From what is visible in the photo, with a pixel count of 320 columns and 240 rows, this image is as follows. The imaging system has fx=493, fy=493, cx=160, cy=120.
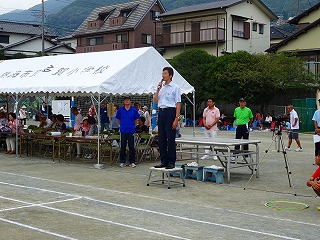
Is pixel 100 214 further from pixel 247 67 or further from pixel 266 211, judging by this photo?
pixel 247 67

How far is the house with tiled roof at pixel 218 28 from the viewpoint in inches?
1730

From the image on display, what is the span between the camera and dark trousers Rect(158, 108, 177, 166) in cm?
944

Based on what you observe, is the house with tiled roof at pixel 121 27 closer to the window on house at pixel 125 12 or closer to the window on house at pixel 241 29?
the window on house at pixel 125 12

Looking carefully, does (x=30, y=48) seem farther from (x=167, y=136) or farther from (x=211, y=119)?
(x=167, y=136)

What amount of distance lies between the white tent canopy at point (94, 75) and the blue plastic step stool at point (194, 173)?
307 cm

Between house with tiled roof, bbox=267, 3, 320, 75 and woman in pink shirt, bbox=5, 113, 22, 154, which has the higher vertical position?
house with tiled roof, bbox=267, 3, 320, 75

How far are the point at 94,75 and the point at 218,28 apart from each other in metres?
31.6

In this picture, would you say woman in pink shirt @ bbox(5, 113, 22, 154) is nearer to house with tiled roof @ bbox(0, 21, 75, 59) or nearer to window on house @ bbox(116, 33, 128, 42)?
window on house @ bbox(116, 33, 128, 42)

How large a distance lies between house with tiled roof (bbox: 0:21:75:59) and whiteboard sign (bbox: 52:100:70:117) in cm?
2569

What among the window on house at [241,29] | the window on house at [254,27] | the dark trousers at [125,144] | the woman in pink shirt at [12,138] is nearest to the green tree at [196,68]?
the window on house at [241,29]

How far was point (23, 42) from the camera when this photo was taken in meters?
60.0

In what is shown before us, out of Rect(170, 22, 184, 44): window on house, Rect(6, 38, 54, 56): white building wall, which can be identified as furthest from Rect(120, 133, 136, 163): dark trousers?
Rect(6, 38, 54, 56): white building wall

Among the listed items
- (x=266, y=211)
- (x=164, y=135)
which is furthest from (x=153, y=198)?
(x=266, y=211)

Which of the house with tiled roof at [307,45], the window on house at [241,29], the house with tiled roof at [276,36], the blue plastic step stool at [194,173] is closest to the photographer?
the blue plastic step stool at [194,173]
